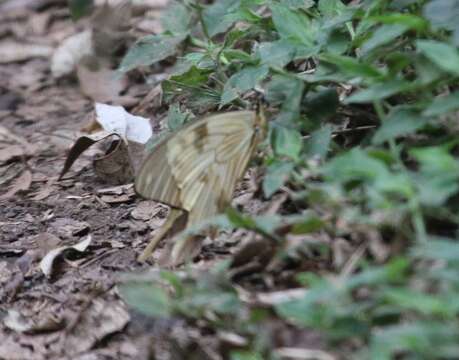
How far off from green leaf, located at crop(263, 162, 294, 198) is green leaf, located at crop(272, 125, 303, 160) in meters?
0.03

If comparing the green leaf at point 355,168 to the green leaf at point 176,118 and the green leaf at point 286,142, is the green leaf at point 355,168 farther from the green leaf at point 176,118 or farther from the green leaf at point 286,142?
the green leaf at point 176,118

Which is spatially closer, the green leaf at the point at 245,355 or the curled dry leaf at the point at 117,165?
the green leaf at the point at 245,355

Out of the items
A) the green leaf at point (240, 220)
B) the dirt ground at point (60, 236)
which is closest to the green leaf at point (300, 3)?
the dirt ground at point (60, 236)

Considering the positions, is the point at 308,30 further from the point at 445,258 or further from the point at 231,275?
the point at 445,258

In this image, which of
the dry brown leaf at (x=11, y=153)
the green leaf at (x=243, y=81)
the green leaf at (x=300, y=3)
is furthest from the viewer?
the dry brown leaf at (x=11, y=153)

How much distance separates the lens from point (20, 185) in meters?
3.06

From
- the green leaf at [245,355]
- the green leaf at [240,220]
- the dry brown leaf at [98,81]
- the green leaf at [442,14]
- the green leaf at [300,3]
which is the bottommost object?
the dry brown leaf at [98,81]

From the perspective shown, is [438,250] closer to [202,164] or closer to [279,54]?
[202,164]

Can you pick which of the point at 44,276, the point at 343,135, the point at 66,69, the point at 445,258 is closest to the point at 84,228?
the point at 44,276

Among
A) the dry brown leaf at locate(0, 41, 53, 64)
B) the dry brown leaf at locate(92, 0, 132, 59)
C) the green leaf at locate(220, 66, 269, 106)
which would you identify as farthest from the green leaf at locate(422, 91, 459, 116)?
the dry brown leaf at locate(0, 41, 53, 64)

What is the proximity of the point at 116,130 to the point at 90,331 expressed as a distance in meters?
1.06

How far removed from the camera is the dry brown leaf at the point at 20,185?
2996 mm

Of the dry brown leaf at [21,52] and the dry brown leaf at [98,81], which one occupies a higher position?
the dry brown leaf at [98,81]

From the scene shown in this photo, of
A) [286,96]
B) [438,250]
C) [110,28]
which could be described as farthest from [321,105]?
[110,28]
